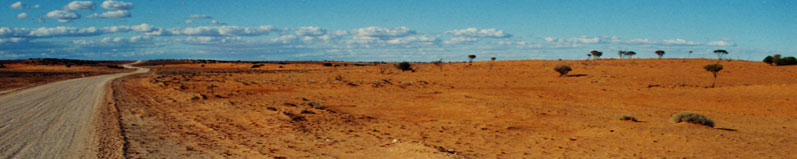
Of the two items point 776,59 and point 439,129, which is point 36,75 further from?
point 776,59

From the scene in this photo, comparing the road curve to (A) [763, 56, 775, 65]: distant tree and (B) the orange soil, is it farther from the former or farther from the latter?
(A) [763, 56, 775, 65]: distant tree

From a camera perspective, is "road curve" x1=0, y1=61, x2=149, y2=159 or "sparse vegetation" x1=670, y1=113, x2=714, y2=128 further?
"sparse vegetation" x1=670, y1=113, x2=714, y2=128

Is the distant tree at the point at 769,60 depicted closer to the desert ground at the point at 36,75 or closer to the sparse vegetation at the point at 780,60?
the sparse vegetation at the point at 780,60

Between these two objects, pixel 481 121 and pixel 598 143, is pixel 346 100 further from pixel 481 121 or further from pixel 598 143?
pixel 598 143

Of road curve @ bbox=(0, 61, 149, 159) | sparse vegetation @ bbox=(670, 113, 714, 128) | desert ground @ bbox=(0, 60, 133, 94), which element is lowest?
desert ground @ bbox=(0, 60, 133, 94)

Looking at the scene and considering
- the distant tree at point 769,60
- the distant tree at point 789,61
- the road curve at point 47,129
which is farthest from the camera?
the distant tree at point 769,60

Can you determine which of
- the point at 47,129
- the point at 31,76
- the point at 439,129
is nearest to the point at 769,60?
the point at 439,129

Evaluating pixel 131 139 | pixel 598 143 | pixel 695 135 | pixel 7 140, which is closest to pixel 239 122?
pixel 131 139

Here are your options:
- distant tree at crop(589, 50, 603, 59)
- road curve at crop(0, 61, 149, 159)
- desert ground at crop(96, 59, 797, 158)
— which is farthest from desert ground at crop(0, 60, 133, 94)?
distant tree at crop(589, 50, 603, 59)

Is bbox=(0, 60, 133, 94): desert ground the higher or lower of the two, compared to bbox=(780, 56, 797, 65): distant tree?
lower

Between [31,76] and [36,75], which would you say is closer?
[31,76]

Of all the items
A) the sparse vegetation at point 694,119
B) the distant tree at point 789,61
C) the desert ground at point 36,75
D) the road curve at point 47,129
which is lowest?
the desert ground at point 36,75

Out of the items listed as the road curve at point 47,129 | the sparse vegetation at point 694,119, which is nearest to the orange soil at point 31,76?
the road curve at point 47,129

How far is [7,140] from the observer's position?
1063cm
